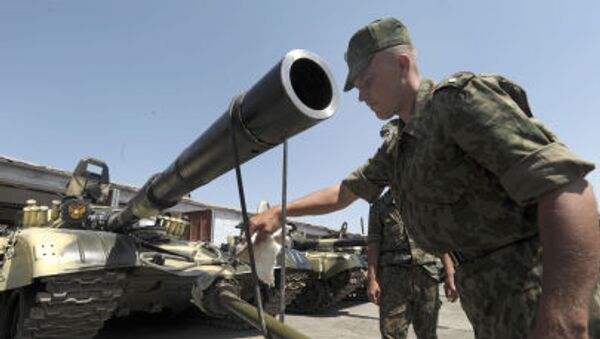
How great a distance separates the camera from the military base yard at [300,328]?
23.1 ft

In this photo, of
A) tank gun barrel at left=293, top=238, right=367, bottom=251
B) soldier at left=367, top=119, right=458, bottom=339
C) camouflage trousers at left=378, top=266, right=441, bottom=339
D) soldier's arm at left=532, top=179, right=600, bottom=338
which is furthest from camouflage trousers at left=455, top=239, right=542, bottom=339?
tank gun barrel at left=293, top=238, right=367, bottom=251

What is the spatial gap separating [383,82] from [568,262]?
96cm

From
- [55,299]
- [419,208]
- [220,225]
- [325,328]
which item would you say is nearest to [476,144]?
[419,208]

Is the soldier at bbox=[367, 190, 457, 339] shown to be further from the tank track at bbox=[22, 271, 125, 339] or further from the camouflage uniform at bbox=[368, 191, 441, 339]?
the tank track at bbox=[22, 271, 125, 339]

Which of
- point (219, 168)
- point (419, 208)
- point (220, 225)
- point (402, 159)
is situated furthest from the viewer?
point (220, 225)

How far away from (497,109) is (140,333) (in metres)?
7.07

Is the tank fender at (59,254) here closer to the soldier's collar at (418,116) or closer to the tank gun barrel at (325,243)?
the soldier's collar at (418,116)

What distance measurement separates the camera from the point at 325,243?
11.5 meters

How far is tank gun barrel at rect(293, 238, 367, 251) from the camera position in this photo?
11.1m

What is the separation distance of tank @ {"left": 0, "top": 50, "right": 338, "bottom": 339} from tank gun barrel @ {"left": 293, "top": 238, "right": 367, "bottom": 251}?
176 inches

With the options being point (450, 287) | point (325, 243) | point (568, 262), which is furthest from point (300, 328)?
point (568, 262)

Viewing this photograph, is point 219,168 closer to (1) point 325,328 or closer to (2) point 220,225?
(1) point 325,328

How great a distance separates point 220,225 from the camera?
2188 centimetres

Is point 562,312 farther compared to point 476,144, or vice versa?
point 476,144
